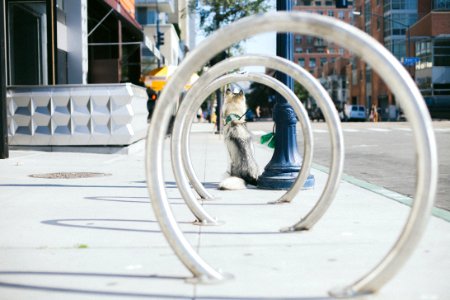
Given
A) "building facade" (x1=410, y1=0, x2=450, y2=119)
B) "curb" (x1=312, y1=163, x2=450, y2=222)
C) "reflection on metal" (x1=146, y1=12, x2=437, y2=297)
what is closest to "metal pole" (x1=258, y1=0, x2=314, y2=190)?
"curb" (x1=312, y1=163, x2=450, y2=222)

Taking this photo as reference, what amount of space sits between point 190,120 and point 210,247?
247 centimetres

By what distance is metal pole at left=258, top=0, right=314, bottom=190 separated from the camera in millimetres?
8336

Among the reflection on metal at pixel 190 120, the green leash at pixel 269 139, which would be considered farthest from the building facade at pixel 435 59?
the reflection on metal at pixel 190 120

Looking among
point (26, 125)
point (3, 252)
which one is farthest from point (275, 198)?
point (26, 125)

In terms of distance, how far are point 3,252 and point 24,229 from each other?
0.89 metres

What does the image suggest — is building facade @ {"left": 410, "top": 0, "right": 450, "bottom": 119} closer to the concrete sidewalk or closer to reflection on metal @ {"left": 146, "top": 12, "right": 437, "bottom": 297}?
the concrete sidewalk

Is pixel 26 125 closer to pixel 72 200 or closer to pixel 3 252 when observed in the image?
pixel 72 200

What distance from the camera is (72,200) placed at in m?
7.51

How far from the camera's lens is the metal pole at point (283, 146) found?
A: 27.3 ft

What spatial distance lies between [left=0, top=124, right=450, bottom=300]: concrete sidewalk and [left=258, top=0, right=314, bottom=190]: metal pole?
28 centimetres

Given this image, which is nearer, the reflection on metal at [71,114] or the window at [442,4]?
the reflection on metal at [71,114]

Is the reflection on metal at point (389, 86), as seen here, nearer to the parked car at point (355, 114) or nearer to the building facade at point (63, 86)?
the building facade at point (63, 86)

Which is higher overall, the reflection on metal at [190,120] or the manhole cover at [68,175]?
the reflection on metal at [190,120]

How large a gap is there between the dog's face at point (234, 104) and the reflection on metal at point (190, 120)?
901 millimetres
